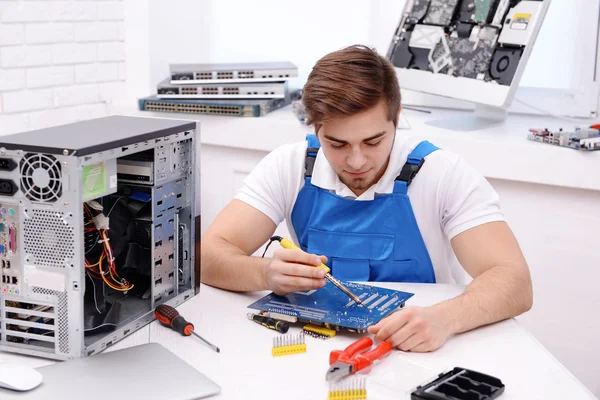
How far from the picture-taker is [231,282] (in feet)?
5.49

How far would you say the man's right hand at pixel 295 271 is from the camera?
1493 mm

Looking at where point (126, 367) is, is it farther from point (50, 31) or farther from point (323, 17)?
point (323, 17)

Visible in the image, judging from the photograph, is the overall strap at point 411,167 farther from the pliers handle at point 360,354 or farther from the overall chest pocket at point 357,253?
the pliers handle at point 360,354

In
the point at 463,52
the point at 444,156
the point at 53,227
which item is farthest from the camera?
the point at 463,52

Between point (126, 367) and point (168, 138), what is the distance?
44cm

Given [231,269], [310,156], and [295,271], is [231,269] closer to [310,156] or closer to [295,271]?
[295,271]

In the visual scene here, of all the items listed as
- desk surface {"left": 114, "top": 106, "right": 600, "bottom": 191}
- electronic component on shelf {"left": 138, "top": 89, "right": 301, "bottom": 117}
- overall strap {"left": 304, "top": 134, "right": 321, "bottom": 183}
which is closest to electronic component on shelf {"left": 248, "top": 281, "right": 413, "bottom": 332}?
overall strap {"left": 304, "top": 134, "right": 321, "bottom": 183}

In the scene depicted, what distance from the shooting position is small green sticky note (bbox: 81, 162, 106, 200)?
1255mm

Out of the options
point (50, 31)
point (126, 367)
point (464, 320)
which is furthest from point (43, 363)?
point (50, 31)

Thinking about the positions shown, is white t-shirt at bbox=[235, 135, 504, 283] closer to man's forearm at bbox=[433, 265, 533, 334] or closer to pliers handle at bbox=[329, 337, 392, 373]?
man's forearm at bbox=[433, 265, 533, 334]

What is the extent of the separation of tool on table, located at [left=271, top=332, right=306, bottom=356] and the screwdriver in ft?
0.39

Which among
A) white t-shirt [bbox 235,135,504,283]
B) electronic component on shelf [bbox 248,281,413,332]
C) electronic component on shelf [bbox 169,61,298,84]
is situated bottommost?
electronic component on shelf [bbox 248,281,413,332]

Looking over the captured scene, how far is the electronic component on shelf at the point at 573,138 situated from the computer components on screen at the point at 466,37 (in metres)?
0.20

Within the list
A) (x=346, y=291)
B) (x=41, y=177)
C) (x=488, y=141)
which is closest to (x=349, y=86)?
(x=346, y=291)
